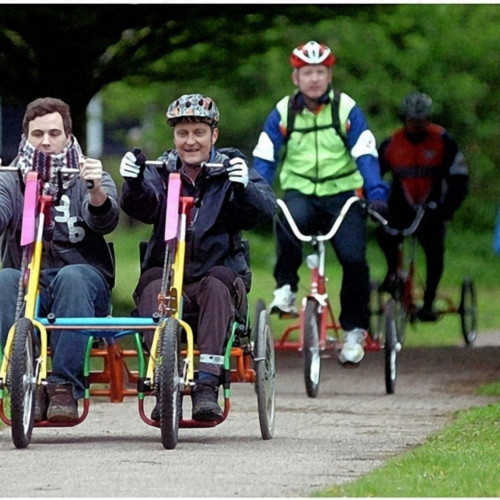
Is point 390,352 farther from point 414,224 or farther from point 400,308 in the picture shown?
point 400,308

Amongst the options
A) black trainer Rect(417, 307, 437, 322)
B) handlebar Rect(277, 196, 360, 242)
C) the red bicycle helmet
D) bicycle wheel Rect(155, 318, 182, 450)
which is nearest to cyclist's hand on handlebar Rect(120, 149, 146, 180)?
bicycle wheel Rect(155, 318, 182, 450)

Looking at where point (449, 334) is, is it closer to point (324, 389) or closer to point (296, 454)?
point (324, 389)

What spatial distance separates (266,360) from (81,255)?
1.03 meters

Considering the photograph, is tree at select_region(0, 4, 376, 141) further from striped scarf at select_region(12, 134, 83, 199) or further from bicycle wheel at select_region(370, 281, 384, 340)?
striped scarf at select_region(12, 134, 83, 199)

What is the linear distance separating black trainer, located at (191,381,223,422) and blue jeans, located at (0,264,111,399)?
56cm

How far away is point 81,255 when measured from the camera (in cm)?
912

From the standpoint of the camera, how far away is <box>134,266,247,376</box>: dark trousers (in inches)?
344

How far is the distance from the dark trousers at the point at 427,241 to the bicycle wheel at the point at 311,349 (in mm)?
2764

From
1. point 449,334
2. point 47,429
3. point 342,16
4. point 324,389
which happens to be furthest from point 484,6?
point 47,429

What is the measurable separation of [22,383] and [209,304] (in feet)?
3.38

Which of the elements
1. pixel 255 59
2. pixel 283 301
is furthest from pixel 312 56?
pixel 255 59

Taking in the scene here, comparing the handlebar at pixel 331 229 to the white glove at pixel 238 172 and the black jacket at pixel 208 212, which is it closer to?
the black jacket at pixel 208 212

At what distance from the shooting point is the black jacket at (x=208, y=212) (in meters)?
8.95

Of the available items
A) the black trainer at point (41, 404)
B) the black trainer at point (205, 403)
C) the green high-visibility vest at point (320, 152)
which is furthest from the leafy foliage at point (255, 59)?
the black trainer at point (205, 403)
